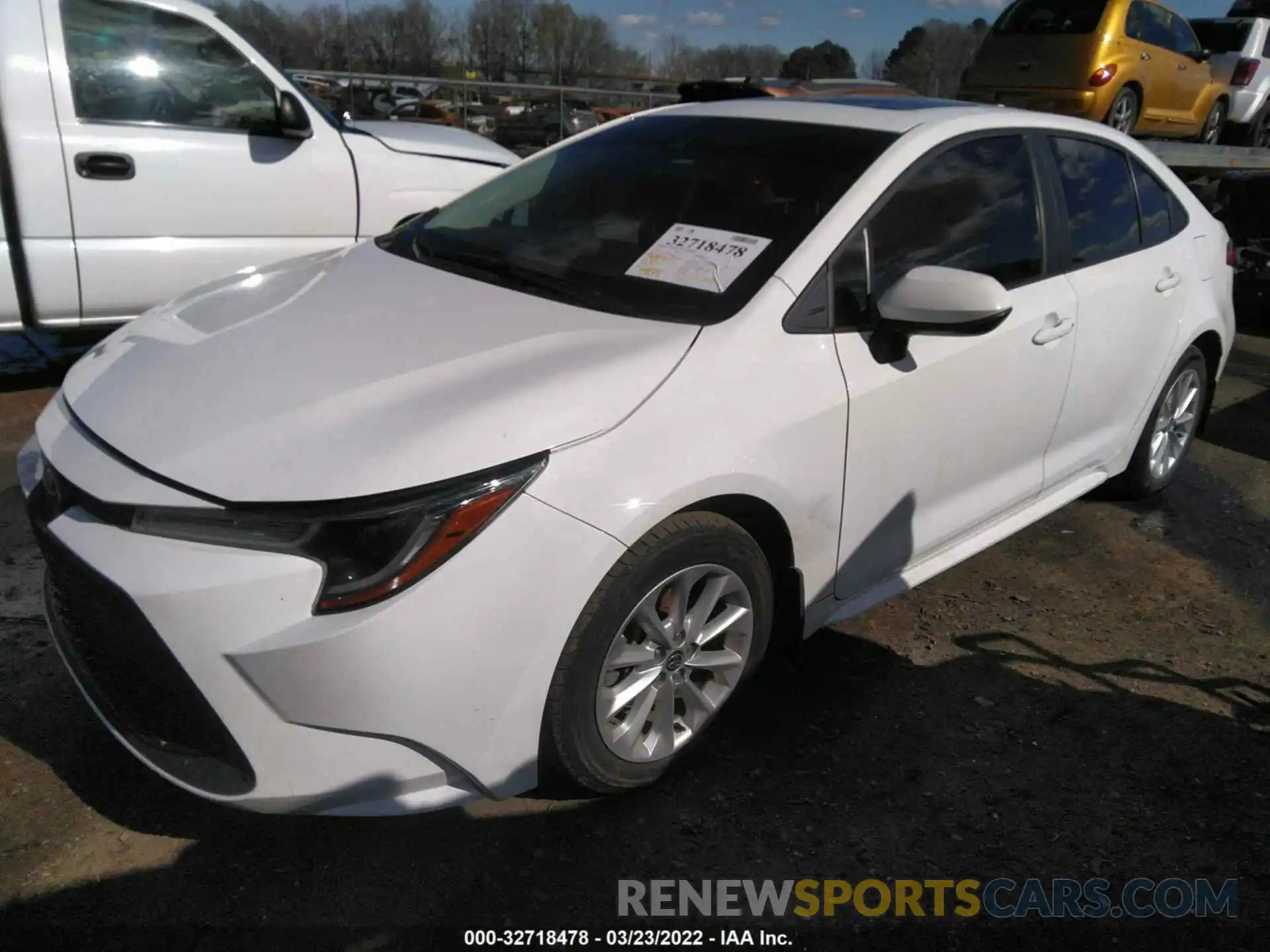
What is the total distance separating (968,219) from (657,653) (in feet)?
5.40

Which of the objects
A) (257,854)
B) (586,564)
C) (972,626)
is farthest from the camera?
(972,626)

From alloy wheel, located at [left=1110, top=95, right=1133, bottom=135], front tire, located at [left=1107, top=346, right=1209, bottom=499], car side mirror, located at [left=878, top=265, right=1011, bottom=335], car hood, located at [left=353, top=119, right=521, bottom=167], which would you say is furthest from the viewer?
alloy wheel, located at [left=1110, top=95, right=1133, bottom=135]

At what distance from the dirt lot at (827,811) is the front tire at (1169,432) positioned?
0.88 m

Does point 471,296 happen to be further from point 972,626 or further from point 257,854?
point 972,626

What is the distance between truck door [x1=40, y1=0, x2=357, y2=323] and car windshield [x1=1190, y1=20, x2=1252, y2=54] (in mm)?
12241

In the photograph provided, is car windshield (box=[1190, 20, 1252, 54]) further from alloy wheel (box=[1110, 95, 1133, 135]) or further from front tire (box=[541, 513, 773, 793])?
front tire (box=[541, 513, 773, 793])

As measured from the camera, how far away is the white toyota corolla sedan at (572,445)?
77.4 inches

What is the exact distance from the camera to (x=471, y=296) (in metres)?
2.69

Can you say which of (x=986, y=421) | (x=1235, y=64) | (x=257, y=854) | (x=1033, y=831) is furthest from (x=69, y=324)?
(x=1235, y=64)

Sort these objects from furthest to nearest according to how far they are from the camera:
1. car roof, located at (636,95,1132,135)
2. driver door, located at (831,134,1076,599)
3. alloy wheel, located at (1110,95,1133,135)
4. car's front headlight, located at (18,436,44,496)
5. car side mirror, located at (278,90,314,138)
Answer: alloy wheel, located at (1110,95,1133,135) < car side mirror, located at (278,90,314,138) < car roof, located at (636,95,1132,135) < driver door, located at (831,134,1076,599) < car's front headlight, located at (18,436,44,496)

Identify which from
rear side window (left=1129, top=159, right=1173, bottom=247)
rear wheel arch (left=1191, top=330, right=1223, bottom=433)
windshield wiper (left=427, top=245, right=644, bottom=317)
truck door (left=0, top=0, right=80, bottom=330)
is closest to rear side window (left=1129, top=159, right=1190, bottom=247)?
rear side window (left=1129, top=159, right=1173, bottom=247)

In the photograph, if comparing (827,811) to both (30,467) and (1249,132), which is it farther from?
(1249,132)

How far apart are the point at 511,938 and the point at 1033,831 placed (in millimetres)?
1275

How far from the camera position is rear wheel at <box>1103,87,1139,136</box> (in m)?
10.3
